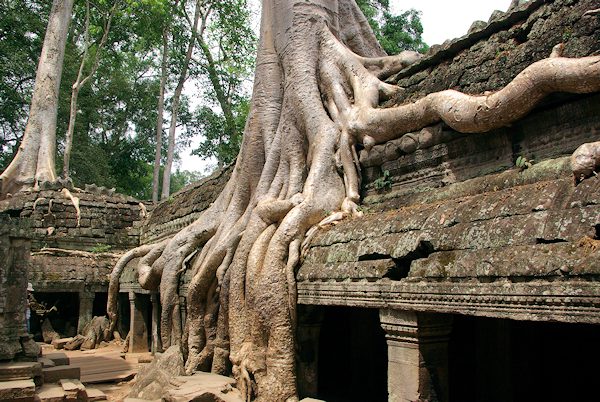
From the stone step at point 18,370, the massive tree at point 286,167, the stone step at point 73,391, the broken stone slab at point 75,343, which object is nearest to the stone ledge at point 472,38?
the massive tree at point 286,167

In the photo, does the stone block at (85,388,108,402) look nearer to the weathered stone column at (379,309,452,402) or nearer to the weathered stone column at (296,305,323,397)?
the weathered stone column at (296,305,323,397)

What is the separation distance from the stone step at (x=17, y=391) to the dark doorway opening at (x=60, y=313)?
6751 mm

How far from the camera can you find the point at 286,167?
697cm

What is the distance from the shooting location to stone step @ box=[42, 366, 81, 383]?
7.04m

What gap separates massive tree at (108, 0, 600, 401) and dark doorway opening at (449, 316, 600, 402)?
1.66 m

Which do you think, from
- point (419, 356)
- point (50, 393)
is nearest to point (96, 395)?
point (50, 393)

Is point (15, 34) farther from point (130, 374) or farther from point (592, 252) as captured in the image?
point (592, 252)

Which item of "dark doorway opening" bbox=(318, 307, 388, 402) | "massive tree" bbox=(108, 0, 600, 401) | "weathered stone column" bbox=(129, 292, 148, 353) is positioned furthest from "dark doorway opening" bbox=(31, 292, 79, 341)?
"dark doorway opening" bbox=(318, 307, 388, 402)

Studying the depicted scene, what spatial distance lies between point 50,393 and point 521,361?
5029 mm

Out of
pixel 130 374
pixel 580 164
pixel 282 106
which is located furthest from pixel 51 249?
pixel 580 164

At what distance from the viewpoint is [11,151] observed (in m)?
22.9

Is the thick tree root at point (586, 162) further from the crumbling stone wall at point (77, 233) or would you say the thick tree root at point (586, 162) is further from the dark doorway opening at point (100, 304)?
the dark doorway opening at point (100, 304)

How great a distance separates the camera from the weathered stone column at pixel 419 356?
149 inches

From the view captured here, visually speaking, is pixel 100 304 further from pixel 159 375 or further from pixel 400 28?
pixel 400 28
